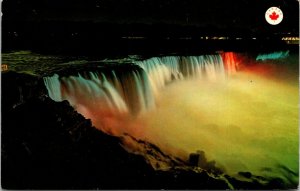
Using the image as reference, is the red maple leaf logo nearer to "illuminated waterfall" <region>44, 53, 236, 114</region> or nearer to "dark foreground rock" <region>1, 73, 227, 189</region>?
"illuminated waterfall" <region>44, 53, 236, 114</region>

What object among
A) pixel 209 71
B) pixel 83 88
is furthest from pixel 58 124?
pixel 209 71

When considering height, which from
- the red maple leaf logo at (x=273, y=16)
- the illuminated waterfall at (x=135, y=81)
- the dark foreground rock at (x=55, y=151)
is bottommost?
the dark foreground rock at (x=55, y=151)

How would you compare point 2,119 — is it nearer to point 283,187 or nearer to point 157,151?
point 157,151

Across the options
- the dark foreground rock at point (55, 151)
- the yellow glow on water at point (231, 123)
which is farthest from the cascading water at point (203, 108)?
the dark foreground rock at point (55, 151)

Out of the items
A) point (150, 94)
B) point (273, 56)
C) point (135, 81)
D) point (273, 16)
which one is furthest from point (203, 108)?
point (273, 16)

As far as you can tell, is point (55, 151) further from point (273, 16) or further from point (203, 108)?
point (273, 16)

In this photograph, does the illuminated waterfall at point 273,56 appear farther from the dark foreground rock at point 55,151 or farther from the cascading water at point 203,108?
the dark foreground rock at point 55,151
